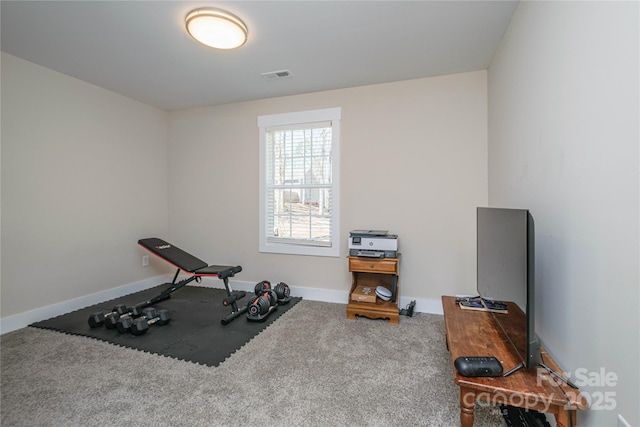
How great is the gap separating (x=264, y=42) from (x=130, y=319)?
9.12 ft

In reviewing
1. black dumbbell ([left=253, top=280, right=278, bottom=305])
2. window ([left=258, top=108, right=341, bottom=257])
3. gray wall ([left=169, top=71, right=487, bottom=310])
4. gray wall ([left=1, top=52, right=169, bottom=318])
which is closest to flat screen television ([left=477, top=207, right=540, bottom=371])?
gray wall ([left=169, top=71, right=487, bottom=310])

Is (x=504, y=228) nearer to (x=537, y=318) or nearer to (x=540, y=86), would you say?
(x=537, y=318)

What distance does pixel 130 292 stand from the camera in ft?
12.4

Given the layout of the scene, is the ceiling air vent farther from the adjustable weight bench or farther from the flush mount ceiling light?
the adjustable weight bench

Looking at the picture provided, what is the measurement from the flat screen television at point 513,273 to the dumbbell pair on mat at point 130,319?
9.28 ft

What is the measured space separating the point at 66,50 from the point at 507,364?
403cm

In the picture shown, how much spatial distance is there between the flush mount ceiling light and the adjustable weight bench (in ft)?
7.09

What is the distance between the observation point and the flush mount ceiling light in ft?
6.55

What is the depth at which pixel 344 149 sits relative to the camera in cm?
340

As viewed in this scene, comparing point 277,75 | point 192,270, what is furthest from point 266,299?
point 277,75

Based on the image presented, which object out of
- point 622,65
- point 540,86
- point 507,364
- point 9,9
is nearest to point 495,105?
point 540,86

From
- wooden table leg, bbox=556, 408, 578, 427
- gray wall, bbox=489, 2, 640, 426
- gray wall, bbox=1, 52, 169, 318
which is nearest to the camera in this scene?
gray wall, bbox=489, 2, 640, 426

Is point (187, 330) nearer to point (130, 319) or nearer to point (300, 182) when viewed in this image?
point (130, 319)

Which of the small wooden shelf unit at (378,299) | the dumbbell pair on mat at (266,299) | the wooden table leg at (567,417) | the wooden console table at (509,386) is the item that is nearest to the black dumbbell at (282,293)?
the dumbbell pair on mat at (266,299)
